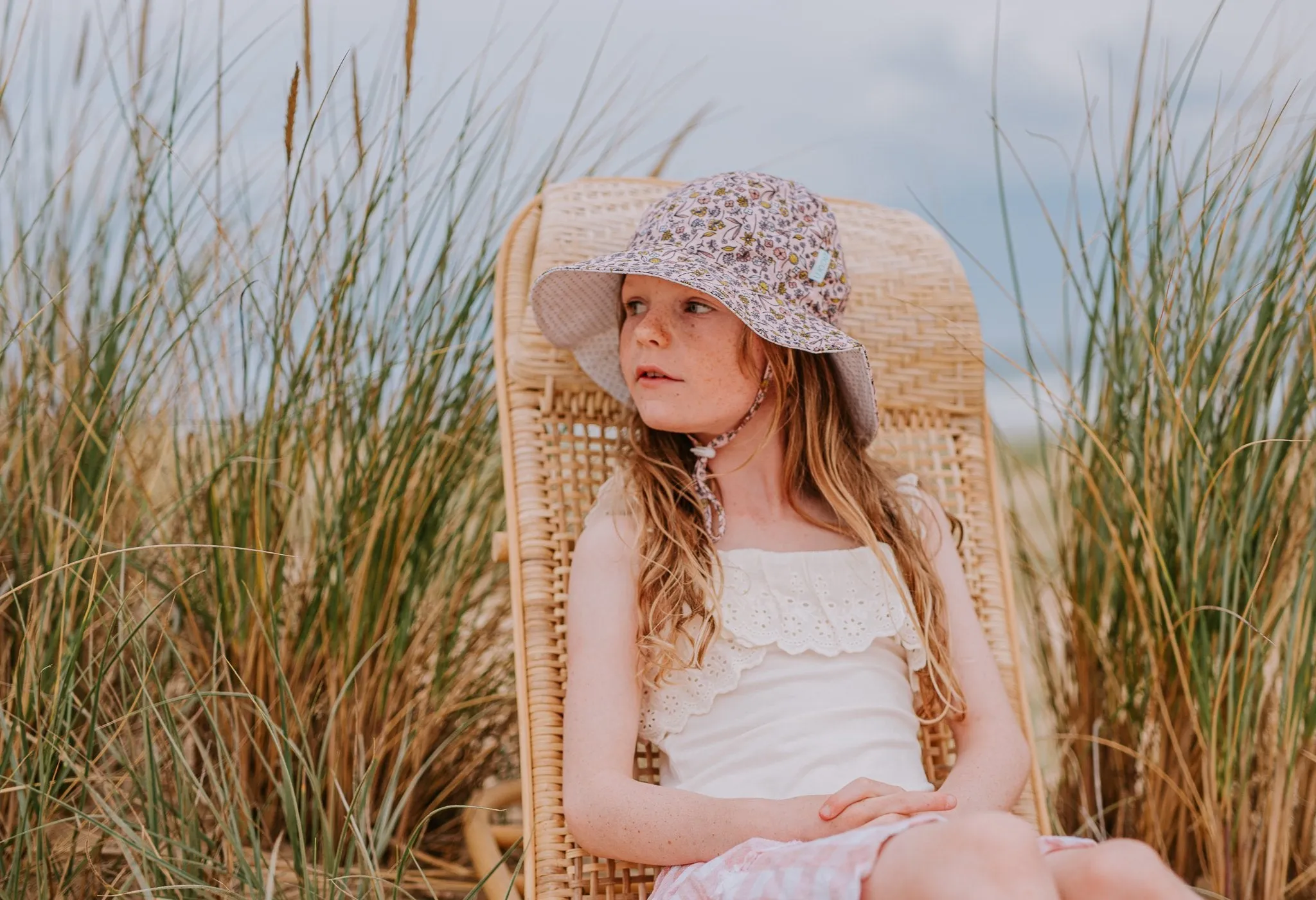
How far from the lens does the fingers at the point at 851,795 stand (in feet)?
5.05

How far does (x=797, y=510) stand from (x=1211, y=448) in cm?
82

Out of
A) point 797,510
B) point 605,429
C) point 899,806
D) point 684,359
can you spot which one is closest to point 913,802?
point 899,806

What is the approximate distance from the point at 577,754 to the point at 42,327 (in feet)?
4.25

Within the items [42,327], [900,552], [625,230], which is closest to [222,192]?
[42,327]

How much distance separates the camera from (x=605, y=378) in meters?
2.19

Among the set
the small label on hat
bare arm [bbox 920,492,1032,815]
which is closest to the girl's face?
the small label on hat

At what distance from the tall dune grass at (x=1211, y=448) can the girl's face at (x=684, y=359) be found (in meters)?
0.71

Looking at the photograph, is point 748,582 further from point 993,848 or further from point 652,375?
point 993,848

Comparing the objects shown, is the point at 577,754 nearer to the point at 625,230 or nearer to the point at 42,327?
the point at 625,230

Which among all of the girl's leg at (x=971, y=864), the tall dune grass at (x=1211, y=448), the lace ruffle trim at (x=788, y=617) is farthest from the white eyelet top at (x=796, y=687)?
the tall dune grass at (x=1211, y=448)

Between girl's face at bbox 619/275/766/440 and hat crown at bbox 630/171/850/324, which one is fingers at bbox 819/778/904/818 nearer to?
girl's face at bbox 619/275/766/440

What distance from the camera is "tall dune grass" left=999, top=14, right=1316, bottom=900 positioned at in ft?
6.84

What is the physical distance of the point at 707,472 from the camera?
2.04 metres

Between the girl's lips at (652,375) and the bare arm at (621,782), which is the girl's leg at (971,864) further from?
the girl's lips at (652,375)
